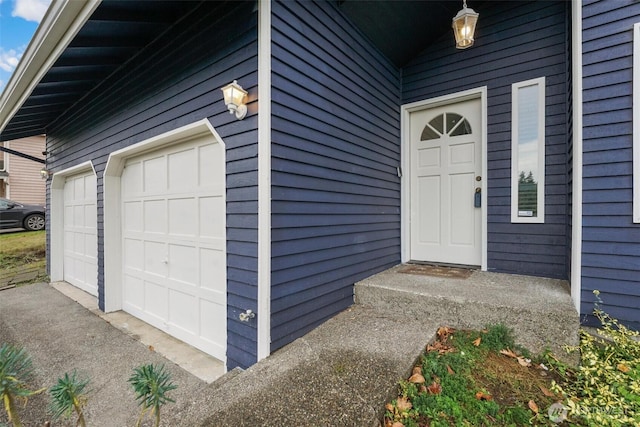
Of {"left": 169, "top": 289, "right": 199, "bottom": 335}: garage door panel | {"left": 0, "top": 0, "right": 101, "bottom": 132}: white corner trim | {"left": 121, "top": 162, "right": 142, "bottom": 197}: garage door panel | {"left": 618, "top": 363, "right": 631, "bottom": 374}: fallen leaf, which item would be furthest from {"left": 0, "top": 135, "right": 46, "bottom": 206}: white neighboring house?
{"left": 618, "top": 363, "right": 631, "bottom": 374}: fallen leaf

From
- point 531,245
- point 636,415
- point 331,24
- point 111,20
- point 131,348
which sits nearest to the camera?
point 636,415

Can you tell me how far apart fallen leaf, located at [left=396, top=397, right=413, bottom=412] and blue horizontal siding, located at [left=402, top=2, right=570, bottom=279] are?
217 cm

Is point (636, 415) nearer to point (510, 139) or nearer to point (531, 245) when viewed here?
point (531, 245)

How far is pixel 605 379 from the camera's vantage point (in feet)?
5.65

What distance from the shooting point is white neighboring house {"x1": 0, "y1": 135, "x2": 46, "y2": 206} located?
9664mm

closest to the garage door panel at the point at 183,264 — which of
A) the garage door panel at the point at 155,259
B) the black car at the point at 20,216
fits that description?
the garage door panel at the point at 155,259

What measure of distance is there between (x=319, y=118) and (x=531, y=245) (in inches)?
101

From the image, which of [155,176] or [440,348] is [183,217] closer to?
[155,176]

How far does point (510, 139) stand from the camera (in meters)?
3.02

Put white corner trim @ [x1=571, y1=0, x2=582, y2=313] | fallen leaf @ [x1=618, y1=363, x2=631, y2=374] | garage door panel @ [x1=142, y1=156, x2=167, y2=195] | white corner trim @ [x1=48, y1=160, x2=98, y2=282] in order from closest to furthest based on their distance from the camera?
fallen leaf @ [x1=618, y1=363, x2=631, y2=374] → white corner trim @ [x1=571, y1=0, x2=582, y2=313] → garage door panel @ [x1=142, y1=156, x2=167, y2=195] → white corner trim @ [x1=48, y1=160, x2=98, y2=282]

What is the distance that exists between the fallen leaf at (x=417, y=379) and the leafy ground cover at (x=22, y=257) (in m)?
7.12

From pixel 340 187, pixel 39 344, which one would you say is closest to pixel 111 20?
pixel 340 187

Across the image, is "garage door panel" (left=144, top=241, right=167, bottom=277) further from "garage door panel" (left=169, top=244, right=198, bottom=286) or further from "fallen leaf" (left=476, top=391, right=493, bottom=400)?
"fallen leaf" (left=476, top=391, right=493, bottom=400)

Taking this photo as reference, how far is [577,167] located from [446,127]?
156 cm
